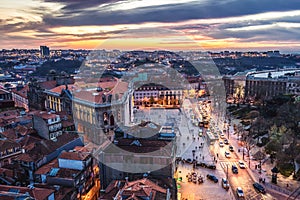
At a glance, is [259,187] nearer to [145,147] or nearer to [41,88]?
[145,147]

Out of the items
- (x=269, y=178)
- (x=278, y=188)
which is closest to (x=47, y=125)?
(x=269, y=178)

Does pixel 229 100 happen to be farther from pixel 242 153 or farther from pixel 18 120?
pixel 18 120

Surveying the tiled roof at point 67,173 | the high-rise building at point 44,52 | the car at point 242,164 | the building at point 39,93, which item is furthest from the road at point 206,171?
the high-rise building at point 44,52

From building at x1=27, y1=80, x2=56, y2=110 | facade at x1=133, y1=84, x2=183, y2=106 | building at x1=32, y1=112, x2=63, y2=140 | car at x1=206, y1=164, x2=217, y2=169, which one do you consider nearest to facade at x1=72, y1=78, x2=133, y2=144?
building at x1=32, y1=112, x2=63, y2=140

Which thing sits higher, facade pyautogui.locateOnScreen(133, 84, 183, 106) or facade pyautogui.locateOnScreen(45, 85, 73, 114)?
facade pyautogui.locateOnScreen(45, 85, 73, 114)

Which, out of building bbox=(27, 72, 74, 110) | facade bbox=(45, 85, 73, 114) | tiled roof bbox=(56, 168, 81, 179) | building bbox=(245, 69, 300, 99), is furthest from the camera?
building bbox=(245, 69, 300, 99)

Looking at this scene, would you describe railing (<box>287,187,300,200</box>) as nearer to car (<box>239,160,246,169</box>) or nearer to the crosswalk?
car (<box>239,160,246,169</box>)

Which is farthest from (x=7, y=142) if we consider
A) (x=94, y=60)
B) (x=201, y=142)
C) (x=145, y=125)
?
(x=94, y=60)

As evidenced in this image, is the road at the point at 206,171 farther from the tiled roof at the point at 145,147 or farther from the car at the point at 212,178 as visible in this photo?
the tiled roof at the point at 145,147

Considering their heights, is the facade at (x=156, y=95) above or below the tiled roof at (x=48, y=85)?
below
